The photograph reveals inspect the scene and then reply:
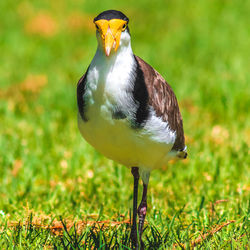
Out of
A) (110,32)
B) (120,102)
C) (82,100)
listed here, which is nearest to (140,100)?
(120,102)

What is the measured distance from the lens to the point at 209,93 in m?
7.69

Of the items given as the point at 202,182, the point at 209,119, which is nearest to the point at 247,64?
the point at 209,119

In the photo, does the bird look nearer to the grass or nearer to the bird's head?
the bird's head

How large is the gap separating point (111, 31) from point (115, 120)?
62cm

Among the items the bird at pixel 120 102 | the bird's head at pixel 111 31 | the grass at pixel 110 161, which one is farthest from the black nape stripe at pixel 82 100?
the grass at pixel 110 161

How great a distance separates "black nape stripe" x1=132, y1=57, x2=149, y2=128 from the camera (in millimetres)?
3775

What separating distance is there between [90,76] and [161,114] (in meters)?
0.64

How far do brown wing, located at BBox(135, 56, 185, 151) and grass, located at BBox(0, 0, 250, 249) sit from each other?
2.58ft

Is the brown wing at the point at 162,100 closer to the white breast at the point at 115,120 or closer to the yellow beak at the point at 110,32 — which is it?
the white breast at the point at 115,120

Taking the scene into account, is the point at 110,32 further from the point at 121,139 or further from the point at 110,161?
the point at 110,161

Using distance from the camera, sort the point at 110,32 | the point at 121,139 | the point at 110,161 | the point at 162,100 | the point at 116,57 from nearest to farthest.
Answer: the point at 110,32 < the point at 116,57 < the point at 121,139 < the point at 162,100 < the point at 110,161

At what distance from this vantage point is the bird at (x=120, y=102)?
369cm

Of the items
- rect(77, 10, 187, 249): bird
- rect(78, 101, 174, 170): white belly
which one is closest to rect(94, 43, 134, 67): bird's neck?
rect(77, 10, 187, 249): bird

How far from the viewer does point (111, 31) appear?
142 inches
